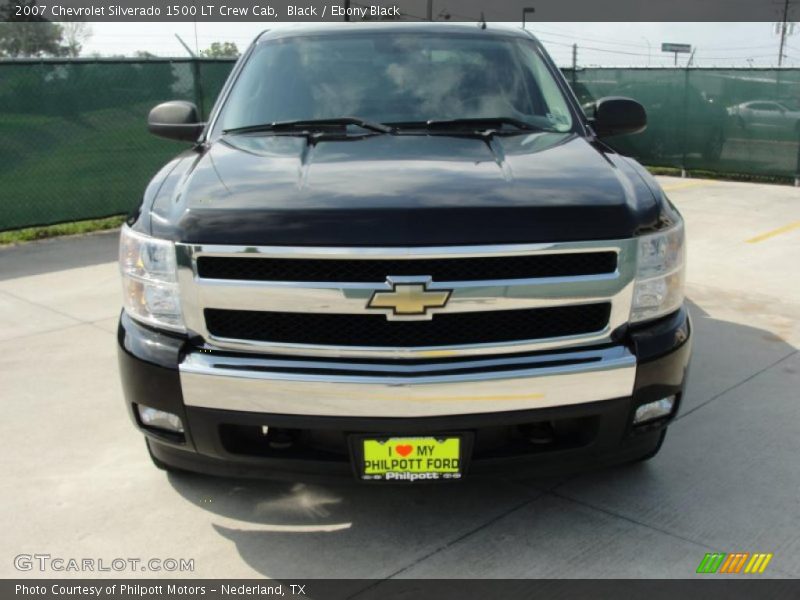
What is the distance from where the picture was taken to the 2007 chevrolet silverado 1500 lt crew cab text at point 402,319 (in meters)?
2.62

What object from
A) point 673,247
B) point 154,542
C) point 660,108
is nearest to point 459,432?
point 673,247

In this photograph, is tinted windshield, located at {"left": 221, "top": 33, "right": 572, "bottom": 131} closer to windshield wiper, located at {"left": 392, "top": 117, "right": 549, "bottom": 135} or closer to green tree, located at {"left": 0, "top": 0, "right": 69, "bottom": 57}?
windshield wiper, located at {"left": 392, "top": 117, "right": 549, "bottom": 135}

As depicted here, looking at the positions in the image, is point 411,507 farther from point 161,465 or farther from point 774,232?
point 774,232

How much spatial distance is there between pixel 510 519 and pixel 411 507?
390 millimetres

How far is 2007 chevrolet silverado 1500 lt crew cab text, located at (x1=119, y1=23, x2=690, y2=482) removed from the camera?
262 cm

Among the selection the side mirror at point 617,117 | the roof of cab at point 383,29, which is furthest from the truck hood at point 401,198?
the roof of cab at point 383,29

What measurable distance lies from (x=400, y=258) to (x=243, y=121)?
165cm

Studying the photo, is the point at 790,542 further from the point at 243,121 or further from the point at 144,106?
the point at 144,106

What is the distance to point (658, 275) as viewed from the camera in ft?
9.41

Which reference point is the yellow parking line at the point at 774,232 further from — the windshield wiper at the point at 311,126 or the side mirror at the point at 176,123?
the side mirror at the point at 176,123

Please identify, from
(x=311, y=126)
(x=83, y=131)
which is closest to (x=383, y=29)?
(x=311, y=126)

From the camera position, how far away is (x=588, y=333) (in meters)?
2.78

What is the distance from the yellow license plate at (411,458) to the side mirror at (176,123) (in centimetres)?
232

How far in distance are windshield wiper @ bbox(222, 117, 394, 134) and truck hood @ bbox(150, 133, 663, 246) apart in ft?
1.29
